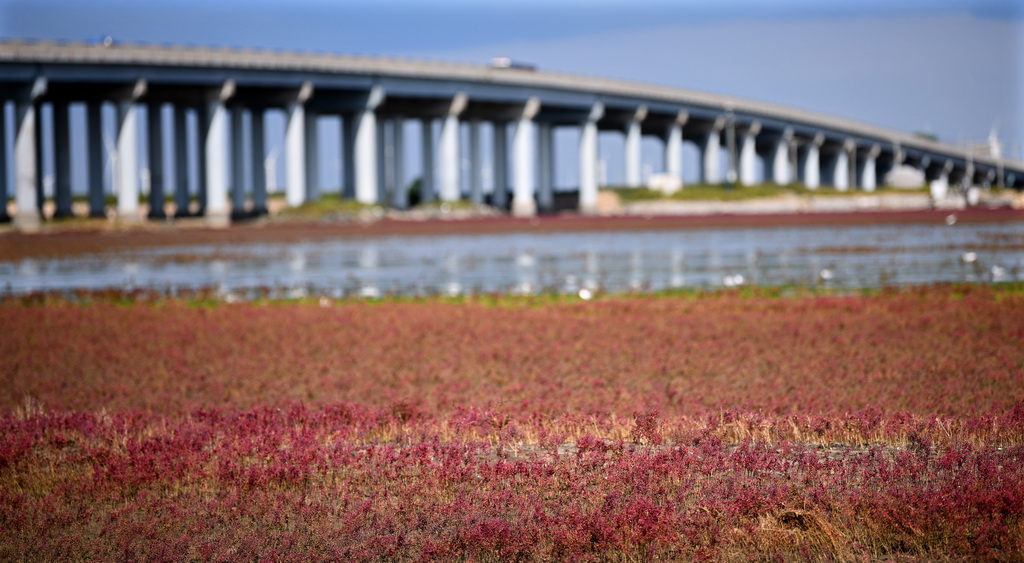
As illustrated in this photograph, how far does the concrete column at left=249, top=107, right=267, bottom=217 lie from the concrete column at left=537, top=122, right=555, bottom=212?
1282 inches

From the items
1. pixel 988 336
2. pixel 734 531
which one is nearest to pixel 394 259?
pixel 988 336

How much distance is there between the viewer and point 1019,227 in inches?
2498

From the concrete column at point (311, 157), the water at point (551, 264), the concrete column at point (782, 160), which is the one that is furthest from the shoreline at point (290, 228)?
the concrete column at point (782, 160)

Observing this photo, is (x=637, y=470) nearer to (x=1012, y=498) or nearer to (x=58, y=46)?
(x=1012, y=498)

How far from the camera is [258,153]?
103 metres

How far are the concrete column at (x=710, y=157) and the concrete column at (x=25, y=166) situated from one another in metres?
80.0

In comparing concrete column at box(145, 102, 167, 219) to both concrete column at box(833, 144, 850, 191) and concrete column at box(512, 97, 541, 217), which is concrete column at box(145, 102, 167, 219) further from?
concrete column at box(833, 144, 850, 191)

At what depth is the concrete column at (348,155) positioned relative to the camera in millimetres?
108312

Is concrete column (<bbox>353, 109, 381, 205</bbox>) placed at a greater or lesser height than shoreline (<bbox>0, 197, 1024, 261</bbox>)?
greater

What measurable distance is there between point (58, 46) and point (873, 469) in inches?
3003

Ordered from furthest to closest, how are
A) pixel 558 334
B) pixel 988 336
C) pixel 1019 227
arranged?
1. pixel 1019 227
2. pixel 558 334
3. pixel 988 336

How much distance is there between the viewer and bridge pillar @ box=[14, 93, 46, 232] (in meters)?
78.5

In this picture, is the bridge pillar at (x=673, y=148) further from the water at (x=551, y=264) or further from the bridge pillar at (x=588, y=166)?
the water at (x=551, y=264)

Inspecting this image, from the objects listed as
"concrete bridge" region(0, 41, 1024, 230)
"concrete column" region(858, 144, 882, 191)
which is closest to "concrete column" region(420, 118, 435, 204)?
"concrete bridge" region(0, 41, 1024, 230)
